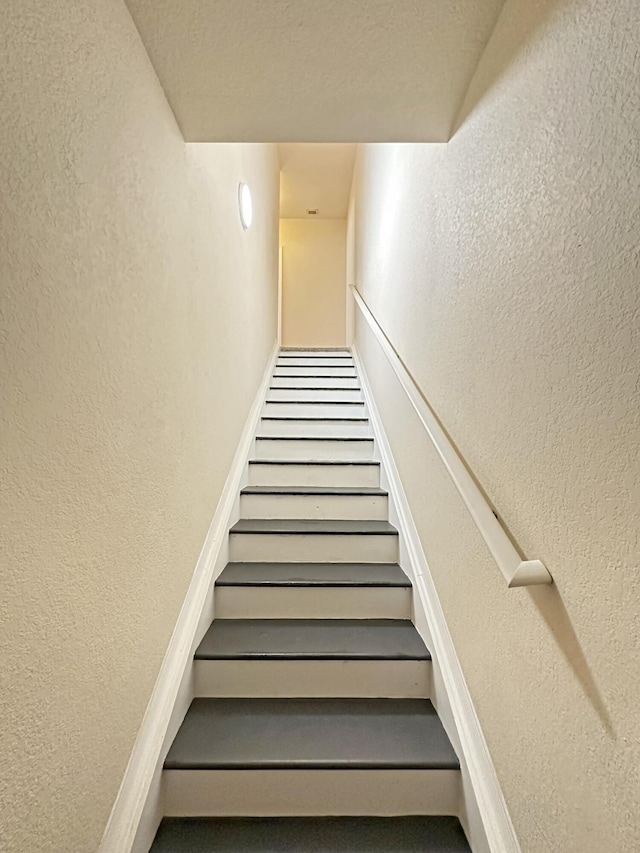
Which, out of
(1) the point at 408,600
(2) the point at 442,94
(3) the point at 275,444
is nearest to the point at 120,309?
(2) the point at 442,94

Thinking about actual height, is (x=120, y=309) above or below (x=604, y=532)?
above

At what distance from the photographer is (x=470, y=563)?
1.21 meters

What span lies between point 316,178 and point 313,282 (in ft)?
4.84

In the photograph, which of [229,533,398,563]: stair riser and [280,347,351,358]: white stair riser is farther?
[280,347,351,358]: white stair riser

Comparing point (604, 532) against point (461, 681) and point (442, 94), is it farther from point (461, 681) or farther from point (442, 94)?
point (442, 94)

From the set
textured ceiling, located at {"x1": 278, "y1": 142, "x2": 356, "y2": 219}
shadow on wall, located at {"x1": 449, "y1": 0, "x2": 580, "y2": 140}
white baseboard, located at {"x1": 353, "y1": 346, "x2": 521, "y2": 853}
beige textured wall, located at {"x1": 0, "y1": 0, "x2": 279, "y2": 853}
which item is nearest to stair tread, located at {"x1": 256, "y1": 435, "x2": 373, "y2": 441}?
white baseboard, located at {"x1": 353, "y1": 346, "x2": 521, "y2": 853}

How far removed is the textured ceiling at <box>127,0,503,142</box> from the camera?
2.91ft

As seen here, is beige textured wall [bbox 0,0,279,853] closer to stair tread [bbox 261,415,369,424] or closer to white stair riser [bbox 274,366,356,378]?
stair tread [bbox 261,415,369,424]

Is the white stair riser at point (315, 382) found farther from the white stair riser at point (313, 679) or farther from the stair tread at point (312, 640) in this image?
the white stair riser at point (313, 679)

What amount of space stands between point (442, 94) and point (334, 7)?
401 mm

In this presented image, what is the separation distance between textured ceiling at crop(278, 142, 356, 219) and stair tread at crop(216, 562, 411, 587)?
3915 mm

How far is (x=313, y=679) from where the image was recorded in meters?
1.44

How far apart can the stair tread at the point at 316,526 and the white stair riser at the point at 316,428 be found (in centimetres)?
74

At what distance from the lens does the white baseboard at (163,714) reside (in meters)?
0.97
